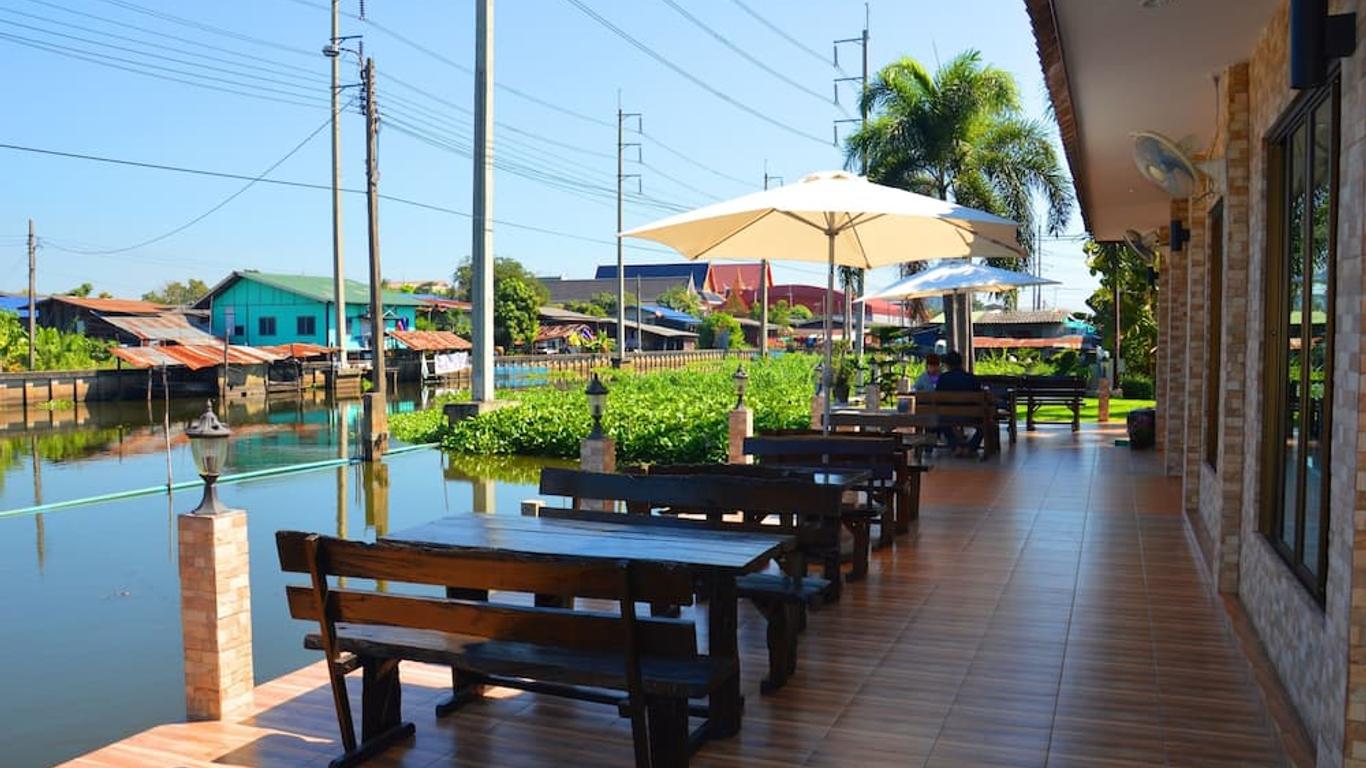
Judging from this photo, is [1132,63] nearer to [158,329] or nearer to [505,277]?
[158,329]

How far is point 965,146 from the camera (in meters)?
27.1

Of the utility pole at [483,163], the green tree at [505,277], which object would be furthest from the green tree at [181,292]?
the utility pole at [483,163]

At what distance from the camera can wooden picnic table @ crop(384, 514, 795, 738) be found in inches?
161

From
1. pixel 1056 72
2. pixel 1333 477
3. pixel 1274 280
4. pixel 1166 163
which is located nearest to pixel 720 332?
pixel 1166 163

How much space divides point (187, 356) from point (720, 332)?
121ft

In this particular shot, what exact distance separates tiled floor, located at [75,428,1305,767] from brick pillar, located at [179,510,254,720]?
13cm

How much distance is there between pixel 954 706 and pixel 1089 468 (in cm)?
866

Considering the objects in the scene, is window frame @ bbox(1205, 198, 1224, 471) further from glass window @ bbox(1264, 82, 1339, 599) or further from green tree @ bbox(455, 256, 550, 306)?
green tree @ bbox(455, 256, 550, 306)

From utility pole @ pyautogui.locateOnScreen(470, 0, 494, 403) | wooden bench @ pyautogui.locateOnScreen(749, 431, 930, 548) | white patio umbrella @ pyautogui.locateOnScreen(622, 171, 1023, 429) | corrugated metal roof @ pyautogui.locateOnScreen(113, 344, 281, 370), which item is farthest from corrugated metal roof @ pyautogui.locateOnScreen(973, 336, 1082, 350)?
wooden bench @ pyautogui.locateOnScreen(749, 431, 930, 548)

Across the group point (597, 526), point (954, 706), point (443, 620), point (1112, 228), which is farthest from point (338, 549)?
point (1112, 228)

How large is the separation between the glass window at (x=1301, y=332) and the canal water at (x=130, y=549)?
572 centimetres

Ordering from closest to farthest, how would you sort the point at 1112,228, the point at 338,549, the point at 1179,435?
the point at 338,549
the point at 1179,435
the point at 1112,228

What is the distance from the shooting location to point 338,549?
3895 millimetres

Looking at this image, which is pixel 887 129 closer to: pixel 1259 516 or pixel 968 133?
pixel 968 133
